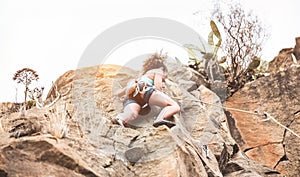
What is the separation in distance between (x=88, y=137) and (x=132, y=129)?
787mm

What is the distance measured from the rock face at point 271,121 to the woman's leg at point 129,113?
13.2 feet

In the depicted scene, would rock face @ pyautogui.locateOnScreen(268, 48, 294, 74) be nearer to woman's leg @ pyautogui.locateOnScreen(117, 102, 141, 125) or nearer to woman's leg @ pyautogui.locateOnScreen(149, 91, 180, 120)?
woman's leg @ pyautogui.locateOnScreen(149, 91, 180, 120)

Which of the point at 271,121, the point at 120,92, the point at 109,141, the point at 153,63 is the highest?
the point at 153,63

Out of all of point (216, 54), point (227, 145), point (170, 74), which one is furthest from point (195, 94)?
point (216, 54)

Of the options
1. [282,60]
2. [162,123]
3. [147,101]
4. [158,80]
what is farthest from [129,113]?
[282,60]

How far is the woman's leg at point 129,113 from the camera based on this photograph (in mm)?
6320

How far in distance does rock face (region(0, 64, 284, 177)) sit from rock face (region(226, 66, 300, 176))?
1858 mm

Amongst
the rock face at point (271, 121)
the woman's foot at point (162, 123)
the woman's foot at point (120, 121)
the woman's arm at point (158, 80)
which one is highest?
the woman's arm at point (158, 80)

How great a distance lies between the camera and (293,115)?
10.1m

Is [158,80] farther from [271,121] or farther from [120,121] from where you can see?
[271,121]

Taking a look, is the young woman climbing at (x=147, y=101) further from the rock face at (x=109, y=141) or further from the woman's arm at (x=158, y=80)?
the rock face at (x=109, y=141)

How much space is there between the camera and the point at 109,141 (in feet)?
18.8

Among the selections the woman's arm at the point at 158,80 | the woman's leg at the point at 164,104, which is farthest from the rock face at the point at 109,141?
the woman's arm at the point at 158,80

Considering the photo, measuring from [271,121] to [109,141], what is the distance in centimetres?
569
